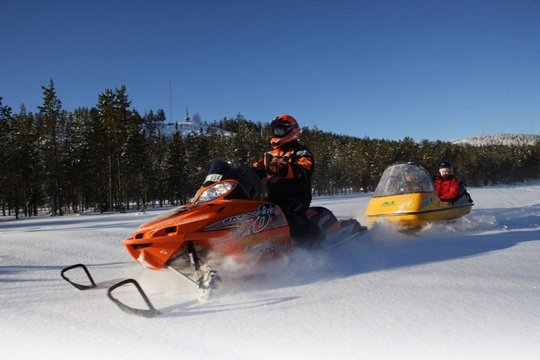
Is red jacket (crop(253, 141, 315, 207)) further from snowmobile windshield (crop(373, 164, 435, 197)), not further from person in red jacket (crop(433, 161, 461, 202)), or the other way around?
person in red jacket (crop(433, 161, 461, 202))

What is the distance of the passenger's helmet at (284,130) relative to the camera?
470 cm

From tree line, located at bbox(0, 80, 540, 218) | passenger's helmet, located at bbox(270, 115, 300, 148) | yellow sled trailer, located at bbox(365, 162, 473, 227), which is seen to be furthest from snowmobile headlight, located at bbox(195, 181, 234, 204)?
tree line, located at bbox(0, 80, 540, 218)

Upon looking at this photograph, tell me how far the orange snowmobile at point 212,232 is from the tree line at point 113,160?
31.1 metres

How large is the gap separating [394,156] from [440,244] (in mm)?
67703

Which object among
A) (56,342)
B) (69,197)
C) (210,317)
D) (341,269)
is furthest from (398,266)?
(69,197)

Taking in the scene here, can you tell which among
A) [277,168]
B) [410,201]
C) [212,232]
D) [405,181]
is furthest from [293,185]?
[405,181]

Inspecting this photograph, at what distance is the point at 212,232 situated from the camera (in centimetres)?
305

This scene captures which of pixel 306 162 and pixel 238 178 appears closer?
pixel 238 178

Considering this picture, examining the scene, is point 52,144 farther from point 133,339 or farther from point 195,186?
point 133,339

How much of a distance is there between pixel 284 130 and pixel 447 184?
4.97m

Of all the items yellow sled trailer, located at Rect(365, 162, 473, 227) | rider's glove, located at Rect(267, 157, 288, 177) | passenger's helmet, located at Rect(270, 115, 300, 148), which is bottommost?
yellow sled trailer, located at Rect(365, 162, 473, 227)

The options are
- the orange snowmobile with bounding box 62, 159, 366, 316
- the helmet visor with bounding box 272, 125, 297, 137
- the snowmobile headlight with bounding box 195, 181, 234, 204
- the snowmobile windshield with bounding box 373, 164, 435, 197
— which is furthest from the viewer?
the snowmobile windshield with bounding box 373, 164, 435, 197

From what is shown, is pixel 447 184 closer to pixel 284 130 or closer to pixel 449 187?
pixel 449 187

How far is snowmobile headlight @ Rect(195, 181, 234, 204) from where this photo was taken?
3379 mm
